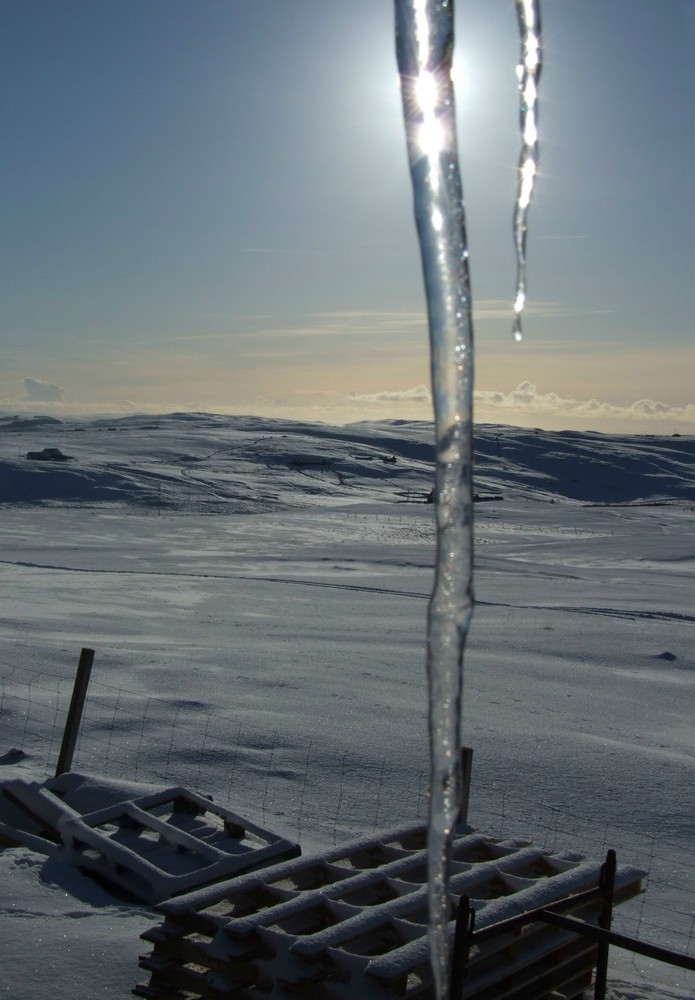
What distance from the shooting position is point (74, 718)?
778cm

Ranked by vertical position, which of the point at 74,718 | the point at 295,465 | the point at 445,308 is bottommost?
the point at 74,718

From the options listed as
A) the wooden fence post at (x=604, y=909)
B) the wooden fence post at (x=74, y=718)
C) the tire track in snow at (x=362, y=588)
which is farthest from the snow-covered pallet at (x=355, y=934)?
the tire track in snow at (x=362, y=588)

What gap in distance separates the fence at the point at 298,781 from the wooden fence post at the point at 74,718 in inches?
31.4

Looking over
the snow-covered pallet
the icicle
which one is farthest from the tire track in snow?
the icicle

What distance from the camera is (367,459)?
71.7m

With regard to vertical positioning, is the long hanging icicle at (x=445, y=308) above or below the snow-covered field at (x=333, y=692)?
above

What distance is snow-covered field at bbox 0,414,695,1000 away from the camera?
6.25 meters

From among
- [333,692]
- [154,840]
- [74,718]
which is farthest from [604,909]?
[333,692]

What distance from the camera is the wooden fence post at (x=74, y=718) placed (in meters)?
7.63

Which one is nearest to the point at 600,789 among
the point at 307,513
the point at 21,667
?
the point at 21,667

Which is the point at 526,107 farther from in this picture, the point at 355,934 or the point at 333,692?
the point at 333,692

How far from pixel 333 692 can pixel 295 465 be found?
53.2 meters

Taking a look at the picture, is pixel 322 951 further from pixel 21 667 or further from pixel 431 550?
pixel 431 550

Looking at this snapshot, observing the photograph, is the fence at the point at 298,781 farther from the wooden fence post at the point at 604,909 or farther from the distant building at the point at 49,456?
the distant building at the point at 49,456
